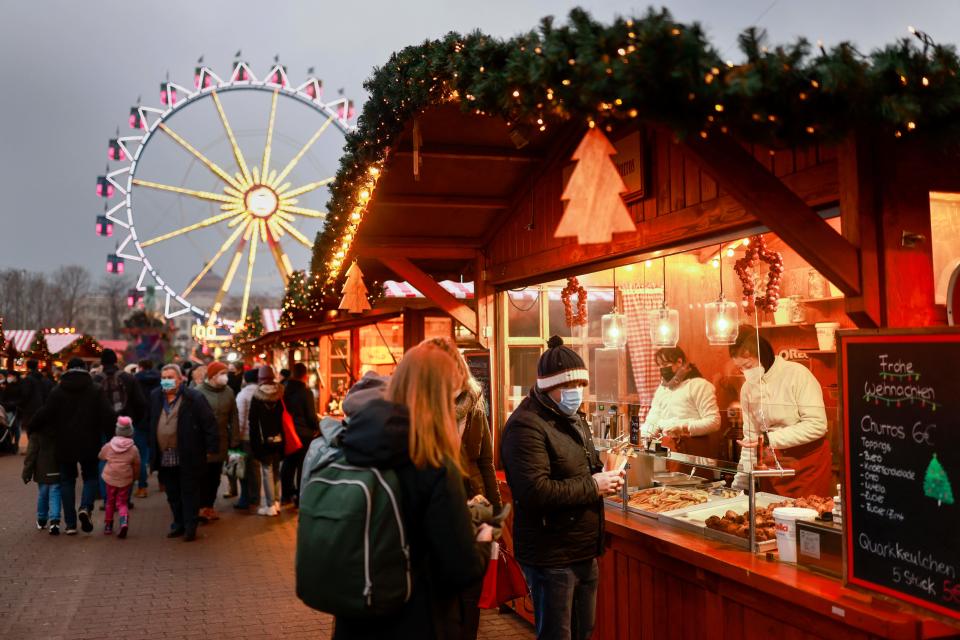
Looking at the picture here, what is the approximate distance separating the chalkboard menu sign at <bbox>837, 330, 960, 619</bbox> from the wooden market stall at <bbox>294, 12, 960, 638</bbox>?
8 cm

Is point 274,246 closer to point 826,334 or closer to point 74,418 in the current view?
point 74,418

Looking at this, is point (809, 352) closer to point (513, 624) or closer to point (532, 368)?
point (532, 368)

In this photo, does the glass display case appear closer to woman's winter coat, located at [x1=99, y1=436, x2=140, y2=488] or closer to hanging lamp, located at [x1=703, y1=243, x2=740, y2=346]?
hanging lamp, located at [x1=703, y1=243, x2=740, y2=346]

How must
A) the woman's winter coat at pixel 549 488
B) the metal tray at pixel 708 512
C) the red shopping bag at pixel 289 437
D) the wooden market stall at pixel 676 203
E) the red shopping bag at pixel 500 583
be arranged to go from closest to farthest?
1. the wooden market stall at pixel 676 203
2. the woman's winter coat at pixel 549 488
3. the metal tray at pixel 708 512
4. the red shopping bag at pixel 500 583
5. the red shopping bag at pixel 289 437

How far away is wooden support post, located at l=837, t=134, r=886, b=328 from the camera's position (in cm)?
313

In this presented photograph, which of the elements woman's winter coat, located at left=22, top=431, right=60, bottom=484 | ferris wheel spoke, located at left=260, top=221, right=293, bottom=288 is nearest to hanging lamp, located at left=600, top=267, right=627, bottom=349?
woman's winter coat, located at left=22, top=431, right=60, bottom=484

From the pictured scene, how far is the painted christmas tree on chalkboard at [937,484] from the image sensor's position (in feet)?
8.63

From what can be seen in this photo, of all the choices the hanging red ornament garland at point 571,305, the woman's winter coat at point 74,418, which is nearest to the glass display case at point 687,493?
the hanging red ornament garland at point 571,305

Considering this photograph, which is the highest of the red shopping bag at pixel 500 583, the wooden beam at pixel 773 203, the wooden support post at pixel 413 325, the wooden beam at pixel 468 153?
the wooden beam at pixel 468 153

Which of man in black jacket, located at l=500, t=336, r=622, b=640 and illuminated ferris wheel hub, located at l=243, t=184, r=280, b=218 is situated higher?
illuminated ferris wheel hub, located at l=243, t=184, r=280, b=218

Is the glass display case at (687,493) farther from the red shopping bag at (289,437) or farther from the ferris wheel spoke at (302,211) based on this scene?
the ferris wheel spoke at (302,211)

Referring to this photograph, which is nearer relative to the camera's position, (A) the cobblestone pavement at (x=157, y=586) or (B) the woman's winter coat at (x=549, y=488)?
(B) the woman's winter coat at (x=549, y=488)

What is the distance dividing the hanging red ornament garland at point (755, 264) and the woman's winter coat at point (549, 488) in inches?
99.8

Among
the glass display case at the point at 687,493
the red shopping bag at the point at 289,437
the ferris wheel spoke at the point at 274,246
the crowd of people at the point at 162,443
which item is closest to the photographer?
the glass display case at the point at 687,493
